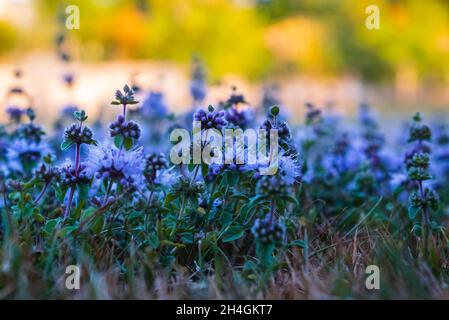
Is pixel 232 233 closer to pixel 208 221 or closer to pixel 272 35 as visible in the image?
pixel 208 221

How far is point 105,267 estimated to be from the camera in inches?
77.9

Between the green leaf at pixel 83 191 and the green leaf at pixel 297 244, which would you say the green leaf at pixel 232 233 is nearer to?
the green leaf at pixel 297 244

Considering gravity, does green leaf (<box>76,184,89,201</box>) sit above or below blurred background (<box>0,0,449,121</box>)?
below

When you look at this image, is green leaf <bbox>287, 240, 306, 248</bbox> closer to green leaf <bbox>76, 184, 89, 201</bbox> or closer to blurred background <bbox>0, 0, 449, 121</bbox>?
green leaf <bbox>76, 184, 89, 201</bbox>

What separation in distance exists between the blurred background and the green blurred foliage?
0.13 ft

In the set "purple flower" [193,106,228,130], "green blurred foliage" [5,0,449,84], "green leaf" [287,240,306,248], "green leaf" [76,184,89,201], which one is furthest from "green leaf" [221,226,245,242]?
"green blurred foliage" [5,0,449,84]

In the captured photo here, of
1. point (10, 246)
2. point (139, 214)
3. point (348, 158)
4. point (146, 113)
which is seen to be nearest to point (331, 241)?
point (139, 214)

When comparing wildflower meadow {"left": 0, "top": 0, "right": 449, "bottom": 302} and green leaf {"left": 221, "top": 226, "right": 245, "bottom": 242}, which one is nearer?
wildflower meadow {"left": 0, "top": 0, "right": 449, "bottom": 302}

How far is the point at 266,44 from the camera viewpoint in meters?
23.2

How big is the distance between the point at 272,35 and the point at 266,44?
1.13 m

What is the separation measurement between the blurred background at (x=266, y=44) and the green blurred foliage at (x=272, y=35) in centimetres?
4

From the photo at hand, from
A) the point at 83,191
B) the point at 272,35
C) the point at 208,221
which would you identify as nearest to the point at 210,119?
the point at 208,221

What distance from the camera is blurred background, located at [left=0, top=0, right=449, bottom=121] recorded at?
20.2 meters

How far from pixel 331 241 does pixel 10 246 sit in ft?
3.66
